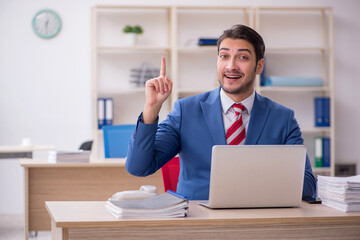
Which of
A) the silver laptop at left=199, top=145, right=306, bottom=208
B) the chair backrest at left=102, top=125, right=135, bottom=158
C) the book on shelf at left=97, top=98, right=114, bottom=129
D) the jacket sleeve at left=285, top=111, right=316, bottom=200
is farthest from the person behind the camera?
the book on shelf at left=97, top=98, right=114, bottom=129

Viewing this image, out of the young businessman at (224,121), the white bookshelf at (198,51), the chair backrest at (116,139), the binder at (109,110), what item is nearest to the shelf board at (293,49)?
the white bookshelf at (198,51)

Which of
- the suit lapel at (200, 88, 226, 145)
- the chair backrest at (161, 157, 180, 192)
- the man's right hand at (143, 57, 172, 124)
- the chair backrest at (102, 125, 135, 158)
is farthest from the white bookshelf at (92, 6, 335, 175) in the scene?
the man's right hand at (143, 57, 172, 124)

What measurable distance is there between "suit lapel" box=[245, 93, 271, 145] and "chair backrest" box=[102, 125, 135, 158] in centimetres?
161

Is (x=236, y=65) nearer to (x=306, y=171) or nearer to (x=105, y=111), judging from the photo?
(x=306, y=171)

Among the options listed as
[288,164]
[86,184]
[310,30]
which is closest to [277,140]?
[288,164]

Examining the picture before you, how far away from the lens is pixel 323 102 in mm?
5773

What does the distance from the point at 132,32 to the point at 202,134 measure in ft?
11.5

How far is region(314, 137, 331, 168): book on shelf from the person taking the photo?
573cm

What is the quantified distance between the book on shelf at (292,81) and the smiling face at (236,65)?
340 cm

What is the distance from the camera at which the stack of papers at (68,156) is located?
3.65 metres

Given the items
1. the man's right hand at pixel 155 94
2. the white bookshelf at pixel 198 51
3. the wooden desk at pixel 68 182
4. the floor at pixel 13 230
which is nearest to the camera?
the man's right hand at pixel 155 94

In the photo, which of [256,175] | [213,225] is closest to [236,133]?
[256,175]

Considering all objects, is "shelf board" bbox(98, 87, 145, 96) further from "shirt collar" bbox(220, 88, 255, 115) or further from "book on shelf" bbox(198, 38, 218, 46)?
"shirt collar" bbox(220, 88, 255, 115)

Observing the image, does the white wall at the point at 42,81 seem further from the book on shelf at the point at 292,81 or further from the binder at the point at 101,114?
the book on shelf at the point at 292,81
